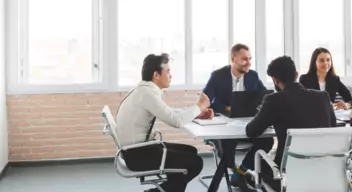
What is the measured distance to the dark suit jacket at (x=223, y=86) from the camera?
4.26 meters

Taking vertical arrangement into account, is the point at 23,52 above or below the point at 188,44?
below

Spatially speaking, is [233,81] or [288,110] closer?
[288,110]

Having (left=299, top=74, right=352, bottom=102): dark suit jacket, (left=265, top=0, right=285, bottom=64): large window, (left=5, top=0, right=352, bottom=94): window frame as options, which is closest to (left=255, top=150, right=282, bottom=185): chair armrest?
(left=299, top=74, right=352, bottom=102): dark suit jacket

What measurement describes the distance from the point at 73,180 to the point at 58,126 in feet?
2.94

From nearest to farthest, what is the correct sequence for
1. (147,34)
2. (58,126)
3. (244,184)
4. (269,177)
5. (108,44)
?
1. (269,177)
2. (244,184)
3. (58,126)
4. (108,44)
5. (147,34)

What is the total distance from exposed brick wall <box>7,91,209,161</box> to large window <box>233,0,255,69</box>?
4.79 ft

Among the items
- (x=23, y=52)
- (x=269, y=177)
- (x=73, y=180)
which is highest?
(x=23, y=52)

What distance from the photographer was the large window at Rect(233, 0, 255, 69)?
5.88m

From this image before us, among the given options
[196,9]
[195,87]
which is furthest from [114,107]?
[196,9]

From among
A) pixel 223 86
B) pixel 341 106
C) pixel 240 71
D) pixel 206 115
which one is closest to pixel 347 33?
pixel 341 106

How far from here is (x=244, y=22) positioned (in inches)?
233

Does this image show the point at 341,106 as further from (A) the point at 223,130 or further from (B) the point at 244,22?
(B) the point at 244,22

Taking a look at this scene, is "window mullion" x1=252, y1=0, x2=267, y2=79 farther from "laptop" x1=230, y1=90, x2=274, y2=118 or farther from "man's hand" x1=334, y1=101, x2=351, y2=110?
"laptop" x1=230, y1=90, x2=274, y2=118

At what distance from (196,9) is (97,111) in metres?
1.76
